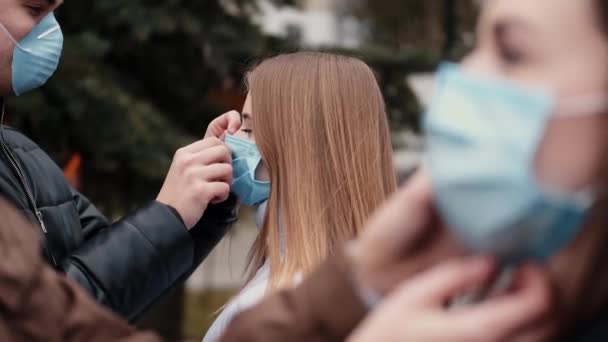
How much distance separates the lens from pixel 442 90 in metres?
1.38

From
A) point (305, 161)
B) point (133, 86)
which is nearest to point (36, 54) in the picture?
point (305, 161)

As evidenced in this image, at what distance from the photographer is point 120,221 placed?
9.35ft

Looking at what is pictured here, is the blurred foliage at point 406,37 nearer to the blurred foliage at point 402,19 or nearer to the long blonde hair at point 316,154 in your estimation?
the blurred foliage at point 402,19

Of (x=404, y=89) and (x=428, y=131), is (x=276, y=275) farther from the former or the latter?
(x=404, y=89)

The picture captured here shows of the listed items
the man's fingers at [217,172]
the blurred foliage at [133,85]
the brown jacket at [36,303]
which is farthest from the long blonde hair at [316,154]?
the blurred foliage at [133,85]

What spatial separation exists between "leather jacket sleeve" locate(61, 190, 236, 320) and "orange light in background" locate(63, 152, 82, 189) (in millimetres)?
3674

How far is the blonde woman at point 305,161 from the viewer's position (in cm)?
280

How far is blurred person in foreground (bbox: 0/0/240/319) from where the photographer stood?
2.75 m

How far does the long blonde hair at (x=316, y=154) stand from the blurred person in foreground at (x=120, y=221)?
6.1 inches

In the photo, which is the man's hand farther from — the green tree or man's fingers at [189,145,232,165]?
the green tree

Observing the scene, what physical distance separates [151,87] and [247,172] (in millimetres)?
4709

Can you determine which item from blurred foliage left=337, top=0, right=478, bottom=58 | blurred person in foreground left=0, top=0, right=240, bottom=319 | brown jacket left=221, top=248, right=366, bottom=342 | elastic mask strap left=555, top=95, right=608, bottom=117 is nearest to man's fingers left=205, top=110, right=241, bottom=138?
blurred person in foreground left=0, top=0, right=240, bottom=319

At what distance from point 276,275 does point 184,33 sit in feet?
15.8

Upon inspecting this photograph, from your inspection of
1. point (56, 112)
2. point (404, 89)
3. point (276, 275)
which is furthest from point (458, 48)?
point (276, 275)
